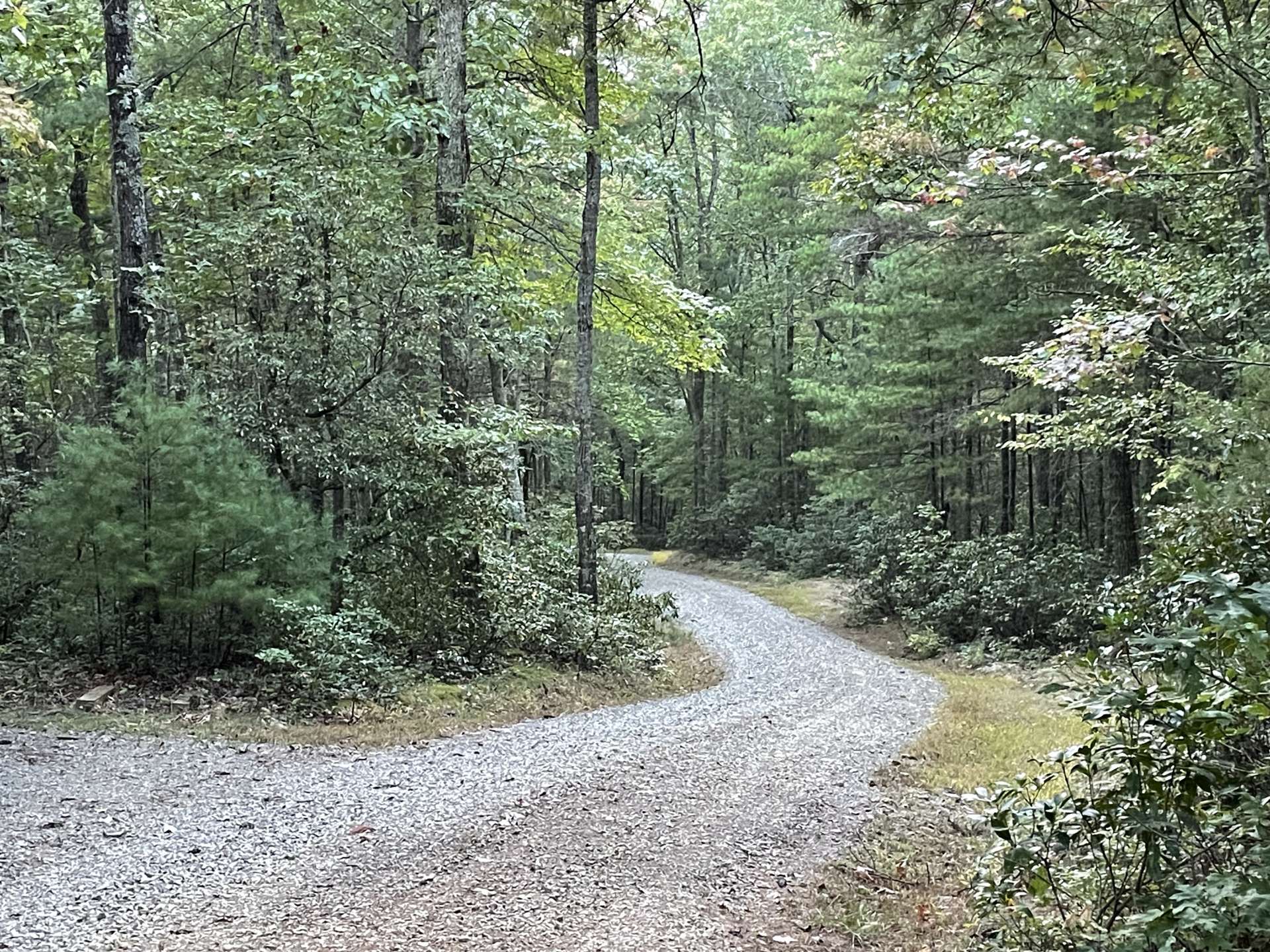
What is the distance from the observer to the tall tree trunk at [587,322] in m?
11.7

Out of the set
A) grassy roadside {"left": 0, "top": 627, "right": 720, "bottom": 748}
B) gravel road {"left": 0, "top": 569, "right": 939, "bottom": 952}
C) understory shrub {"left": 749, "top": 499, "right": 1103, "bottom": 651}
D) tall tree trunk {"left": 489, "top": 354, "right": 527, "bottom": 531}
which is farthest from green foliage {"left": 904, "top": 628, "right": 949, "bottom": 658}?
tall tree trunk {"left": 489, "top": 354, "right": 527, "bottom": 531}

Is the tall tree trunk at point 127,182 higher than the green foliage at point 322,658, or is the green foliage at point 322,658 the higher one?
the tall tree trunk at point 127,182

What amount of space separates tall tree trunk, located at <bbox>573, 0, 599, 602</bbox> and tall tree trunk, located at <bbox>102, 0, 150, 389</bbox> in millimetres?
4945

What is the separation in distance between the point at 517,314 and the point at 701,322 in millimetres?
3225

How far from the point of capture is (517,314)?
1181cm

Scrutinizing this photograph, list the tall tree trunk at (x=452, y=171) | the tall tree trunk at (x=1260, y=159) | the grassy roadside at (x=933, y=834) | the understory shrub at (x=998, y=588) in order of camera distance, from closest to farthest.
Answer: the grassy roadside at (x=933, y=834)
the tall tree trunk at (x=1260, y=159)
the tall tree trunk at (x=452, y=171)
the understory shrub at (x=998, y=588)

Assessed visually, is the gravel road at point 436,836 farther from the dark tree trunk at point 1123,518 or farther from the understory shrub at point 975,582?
the dark tree trunk at point 1123,518

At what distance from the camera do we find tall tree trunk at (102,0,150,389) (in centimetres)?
943

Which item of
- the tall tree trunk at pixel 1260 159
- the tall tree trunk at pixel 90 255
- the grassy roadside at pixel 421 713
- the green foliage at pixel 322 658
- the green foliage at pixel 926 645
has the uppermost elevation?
the tall tree trunk at pixel 90 255

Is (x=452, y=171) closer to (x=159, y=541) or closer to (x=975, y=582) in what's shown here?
(x=159, y=541)

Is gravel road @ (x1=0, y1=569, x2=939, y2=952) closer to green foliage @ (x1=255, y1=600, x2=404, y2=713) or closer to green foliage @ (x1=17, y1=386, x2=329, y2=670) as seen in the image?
green foliage @ (x1=255, y1=600, x2=404, y2=713)

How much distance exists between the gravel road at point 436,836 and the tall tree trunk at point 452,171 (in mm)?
4564

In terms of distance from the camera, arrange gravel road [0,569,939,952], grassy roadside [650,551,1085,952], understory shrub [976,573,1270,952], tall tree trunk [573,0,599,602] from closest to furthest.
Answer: understory shrub [976,573,1270,952] < gravel road [0,569,939,952] < grassy roadside [650,551,1085,952] < tall tree trunk [573,0,599,602]

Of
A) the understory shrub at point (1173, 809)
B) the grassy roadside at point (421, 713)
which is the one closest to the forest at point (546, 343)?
the understory shrub at point (1173, 809)
